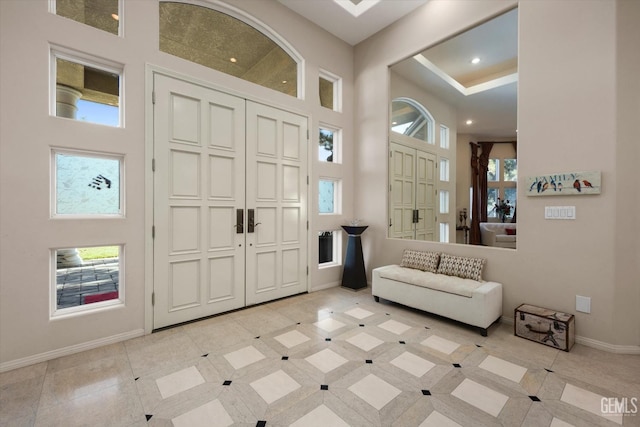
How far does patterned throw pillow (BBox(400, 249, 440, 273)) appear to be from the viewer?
376 cm

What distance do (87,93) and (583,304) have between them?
5.34 meters

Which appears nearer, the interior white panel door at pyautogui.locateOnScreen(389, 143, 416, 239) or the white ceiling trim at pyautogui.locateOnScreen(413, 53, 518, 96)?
the white ceiling trim at pyautogui.locateOnScreen(413, 53, 518, 96)

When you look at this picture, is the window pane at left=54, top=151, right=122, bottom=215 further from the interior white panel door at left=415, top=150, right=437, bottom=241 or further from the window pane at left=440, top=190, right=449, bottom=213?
the window pane at left=440, top=190, right=449, bottom=213

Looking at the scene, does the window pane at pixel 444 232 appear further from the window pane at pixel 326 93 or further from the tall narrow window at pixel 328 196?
the window pane at pixel 326 93

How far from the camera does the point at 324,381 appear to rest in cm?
214

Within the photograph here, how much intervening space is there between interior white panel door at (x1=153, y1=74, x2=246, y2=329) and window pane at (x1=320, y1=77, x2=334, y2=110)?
163 centimetres

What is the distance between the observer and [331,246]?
16.0ft

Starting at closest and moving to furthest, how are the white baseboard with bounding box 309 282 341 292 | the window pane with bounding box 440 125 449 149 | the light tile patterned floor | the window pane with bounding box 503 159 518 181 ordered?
the light tile patterned floor, the window pane with bounding box 503 159 518 181, the window pane with bounding box 440 125 449 149, the white baseboard with bounding box 309 282 341 292

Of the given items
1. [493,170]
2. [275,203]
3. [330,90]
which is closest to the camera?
[493,170]

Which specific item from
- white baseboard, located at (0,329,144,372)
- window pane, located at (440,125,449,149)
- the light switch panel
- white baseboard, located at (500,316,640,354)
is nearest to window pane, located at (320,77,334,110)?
window pane, located at (440,125,449,149)

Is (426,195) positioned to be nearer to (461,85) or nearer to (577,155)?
(461,85)

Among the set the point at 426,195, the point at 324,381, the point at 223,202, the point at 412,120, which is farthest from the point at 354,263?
the point at 324,381

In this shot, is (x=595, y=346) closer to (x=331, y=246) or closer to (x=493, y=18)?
(x=331, y=246)

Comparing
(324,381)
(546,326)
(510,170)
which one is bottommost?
(324,381)
